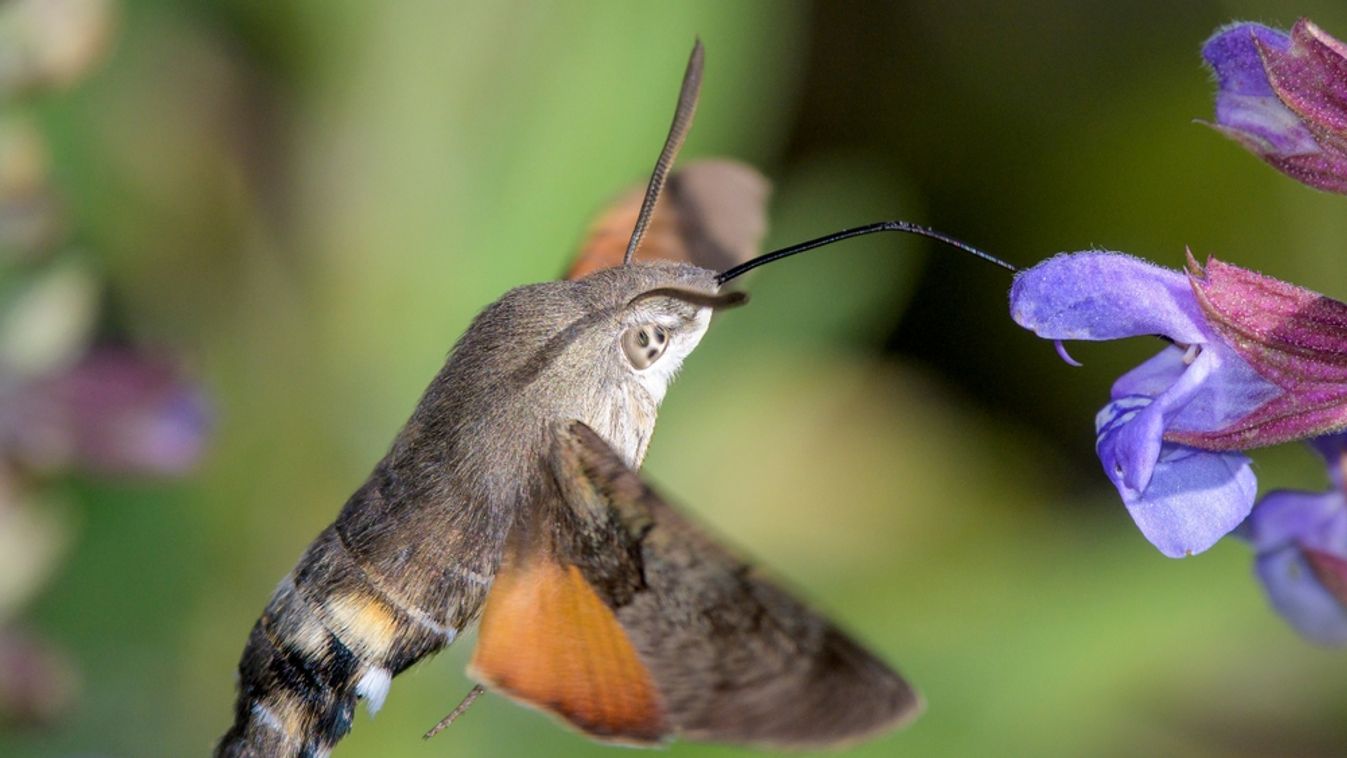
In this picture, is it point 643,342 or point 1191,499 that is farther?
point 643,342

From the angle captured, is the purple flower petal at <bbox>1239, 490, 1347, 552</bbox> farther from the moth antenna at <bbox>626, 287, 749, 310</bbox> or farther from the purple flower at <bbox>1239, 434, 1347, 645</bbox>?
the moth antenna at <bbox>626, 287, 749, 310</bbox>

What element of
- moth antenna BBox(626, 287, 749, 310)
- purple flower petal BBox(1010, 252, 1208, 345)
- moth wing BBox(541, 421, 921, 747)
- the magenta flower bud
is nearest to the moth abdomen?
moth wing BBox(541, 421, 921, 747)

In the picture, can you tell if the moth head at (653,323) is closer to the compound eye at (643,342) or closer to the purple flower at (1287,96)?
the compound eye at (643,342)

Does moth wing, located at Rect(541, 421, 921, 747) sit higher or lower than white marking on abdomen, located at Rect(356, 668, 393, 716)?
lower

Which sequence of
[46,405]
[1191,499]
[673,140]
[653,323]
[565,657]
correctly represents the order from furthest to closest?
[46,405], [673,140], [653,323], [565,657], [1191,499]

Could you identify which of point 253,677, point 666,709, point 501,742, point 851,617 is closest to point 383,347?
point 501,742

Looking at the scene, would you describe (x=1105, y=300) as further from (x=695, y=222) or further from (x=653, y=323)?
(x=695, y=222)

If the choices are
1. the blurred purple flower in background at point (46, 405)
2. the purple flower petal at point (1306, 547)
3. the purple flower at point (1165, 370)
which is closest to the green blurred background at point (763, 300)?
the blurred purple flower in background at point (46, 405)

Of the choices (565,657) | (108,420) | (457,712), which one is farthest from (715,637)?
(108,420)
